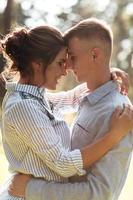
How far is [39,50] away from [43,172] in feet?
1.69

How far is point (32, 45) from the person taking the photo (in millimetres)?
2793

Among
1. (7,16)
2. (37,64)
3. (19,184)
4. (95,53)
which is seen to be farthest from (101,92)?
(7,16)

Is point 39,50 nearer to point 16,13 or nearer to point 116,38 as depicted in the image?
point 16,13

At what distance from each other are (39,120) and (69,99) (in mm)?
691

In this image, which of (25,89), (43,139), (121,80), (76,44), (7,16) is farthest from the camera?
(7,16)

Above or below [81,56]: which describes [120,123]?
below

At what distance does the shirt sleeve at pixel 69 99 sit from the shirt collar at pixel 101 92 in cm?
39

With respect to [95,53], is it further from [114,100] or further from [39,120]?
[39,120]

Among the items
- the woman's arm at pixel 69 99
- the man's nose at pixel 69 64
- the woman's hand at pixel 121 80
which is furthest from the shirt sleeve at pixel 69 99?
the man's nose at pixel 69 64

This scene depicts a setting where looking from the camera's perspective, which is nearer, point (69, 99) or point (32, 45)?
point (32, 45)

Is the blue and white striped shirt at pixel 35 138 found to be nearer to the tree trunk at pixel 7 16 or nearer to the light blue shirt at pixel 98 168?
the light blue shirt at pixel 98 168

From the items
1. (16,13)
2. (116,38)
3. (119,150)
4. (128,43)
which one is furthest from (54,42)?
(128,43)

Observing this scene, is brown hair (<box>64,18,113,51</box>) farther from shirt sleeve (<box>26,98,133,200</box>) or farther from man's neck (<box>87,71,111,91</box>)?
shirt sleeve (<box>26,98,133,200</box>)

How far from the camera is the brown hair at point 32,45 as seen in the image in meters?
2.79
